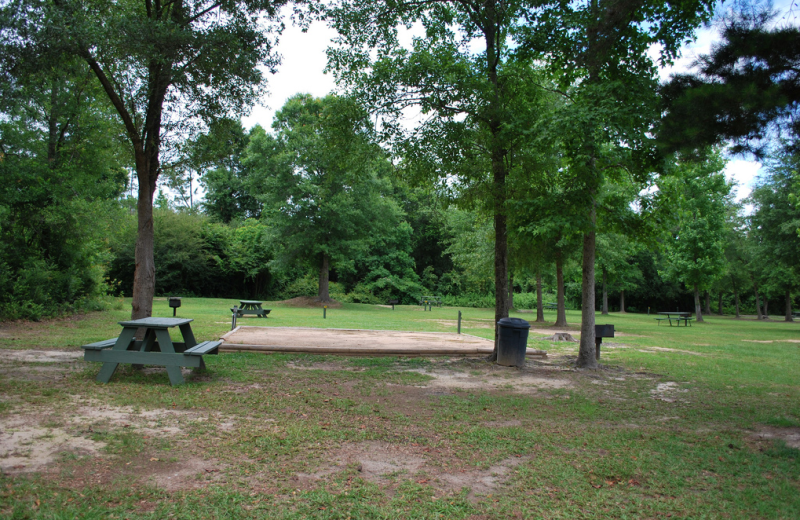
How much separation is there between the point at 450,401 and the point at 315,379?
215 centimetres

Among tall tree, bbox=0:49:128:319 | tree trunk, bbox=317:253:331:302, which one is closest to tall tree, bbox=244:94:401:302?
tree trunk, bbox=317:253:331:302

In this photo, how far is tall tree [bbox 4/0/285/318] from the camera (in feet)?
26.7

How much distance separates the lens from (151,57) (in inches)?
336

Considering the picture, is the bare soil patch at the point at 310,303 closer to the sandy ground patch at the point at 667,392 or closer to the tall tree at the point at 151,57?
the tall tree at the point at 151,57

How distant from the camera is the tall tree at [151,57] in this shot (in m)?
8.13

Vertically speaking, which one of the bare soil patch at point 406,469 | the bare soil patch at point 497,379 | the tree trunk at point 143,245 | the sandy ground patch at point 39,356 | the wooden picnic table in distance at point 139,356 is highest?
the tree trunk at point 143,245

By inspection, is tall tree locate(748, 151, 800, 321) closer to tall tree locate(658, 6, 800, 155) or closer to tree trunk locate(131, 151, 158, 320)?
tall tree locate(658, 6, 800, 155)

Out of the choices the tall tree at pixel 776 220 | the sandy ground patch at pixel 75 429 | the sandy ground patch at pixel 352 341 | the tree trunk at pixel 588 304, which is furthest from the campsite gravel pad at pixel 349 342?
the tall tree at pixel 776 220

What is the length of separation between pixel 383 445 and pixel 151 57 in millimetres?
7937

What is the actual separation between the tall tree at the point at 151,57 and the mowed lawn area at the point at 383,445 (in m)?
4.17

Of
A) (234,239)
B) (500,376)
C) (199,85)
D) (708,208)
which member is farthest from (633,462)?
(234,239)

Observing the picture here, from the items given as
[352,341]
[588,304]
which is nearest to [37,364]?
[352,341]

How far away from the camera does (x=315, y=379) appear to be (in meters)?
7.12

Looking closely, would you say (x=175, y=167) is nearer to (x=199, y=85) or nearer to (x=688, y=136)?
(x=199, y=85)
